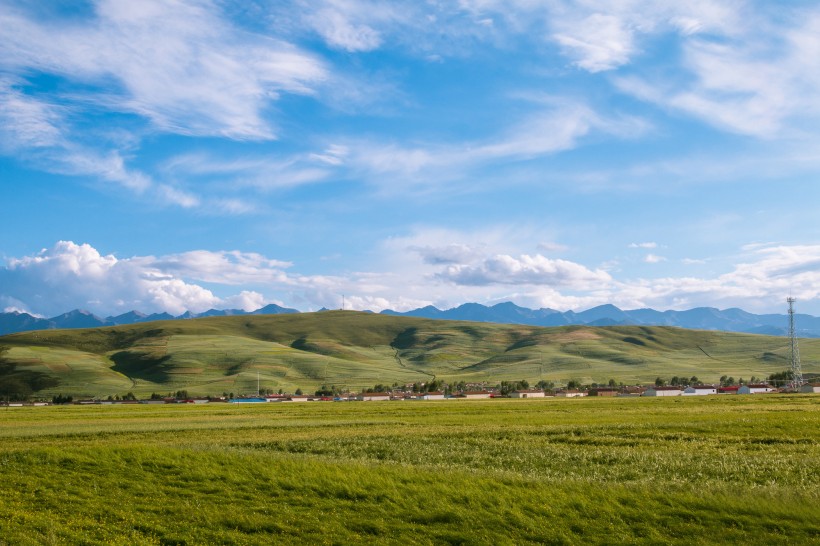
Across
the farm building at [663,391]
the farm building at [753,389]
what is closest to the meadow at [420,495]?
the farm building at [753,389]

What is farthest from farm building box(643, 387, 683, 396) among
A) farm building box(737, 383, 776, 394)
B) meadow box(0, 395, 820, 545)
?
meadow box(0, 395, 820, 545)

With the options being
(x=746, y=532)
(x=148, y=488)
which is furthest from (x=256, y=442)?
(x=746, y=532)

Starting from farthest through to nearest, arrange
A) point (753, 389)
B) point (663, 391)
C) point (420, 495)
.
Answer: point (663, 391) < point (753, 389) < point (420, 495)

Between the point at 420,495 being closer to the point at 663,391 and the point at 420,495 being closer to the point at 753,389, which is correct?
the point at 753,389

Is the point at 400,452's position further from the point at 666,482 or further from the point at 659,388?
the point at 659,388

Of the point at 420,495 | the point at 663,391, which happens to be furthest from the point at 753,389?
the point at 420,495

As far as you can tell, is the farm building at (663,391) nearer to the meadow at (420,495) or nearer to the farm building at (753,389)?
the farm building at (753,389)

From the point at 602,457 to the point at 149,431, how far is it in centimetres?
4665

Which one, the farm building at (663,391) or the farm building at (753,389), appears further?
the farm building at (663,391)

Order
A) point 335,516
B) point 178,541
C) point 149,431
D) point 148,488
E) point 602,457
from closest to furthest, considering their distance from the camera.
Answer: point 178,541 → point 335,516 → point 148,488 → point 602,457 → point 149,431

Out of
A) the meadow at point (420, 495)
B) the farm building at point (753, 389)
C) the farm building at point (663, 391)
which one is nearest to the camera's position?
the meadow at point (420, 495)

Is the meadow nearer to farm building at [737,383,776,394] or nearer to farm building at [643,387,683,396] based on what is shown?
farm building at [737,383,776,394]

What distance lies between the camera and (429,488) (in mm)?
26969

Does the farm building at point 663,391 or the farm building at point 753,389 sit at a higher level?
the farm building at point 753,389
